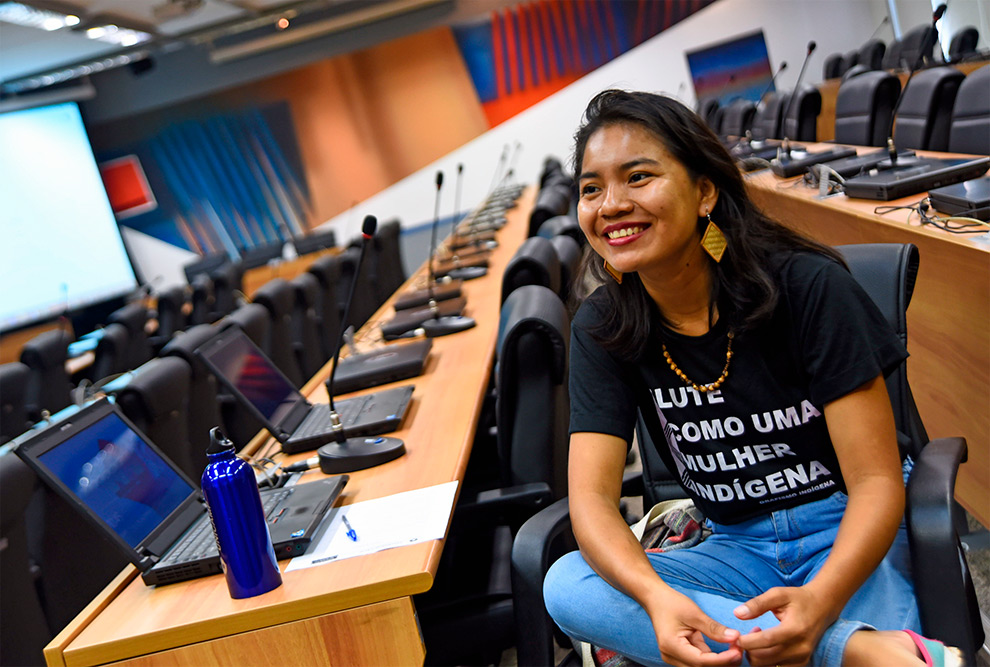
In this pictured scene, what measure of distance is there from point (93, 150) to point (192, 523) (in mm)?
10451

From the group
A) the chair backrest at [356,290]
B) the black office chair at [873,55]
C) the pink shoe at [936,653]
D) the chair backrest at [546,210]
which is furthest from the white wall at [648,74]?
the pink shoe at [936,653]

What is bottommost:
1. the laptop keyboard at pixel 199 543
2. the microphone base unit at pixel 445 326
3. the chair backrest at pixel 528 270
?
the microphone base unit at pixel 445 326

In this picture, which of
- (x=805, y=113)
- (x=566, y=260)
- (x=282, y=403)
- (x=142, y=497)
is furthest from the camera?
(x=805, y=113)

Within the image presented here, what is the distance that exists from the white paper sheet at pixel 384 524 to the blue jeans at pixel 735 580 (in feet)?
0.74

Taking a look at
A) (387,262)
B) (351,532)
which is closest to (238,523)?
(351,532)

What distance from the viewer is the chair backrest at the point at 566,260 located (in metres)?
2.63

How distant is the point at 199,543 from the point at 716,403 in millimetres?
920

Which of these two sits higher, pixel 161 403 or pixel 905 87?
pixel 905 87

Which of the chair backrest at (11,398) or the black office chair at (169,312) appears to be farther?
the black office chair at (169,312)

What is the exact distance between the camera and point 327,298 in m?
5.56

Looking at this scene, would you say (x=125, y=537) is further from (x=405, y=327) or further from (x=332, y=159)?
(x=332, y=159)

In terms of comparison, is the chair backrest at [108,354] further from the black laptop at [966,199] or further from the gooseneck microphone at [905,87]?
the black laptop at [966,199]

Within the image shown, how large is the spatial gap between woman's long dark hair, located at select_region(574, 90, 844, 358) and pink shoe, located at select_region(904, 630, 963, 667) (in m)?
0.49

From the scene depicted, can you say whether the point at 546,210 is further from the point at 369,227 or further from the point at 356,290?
the point at 369,227
